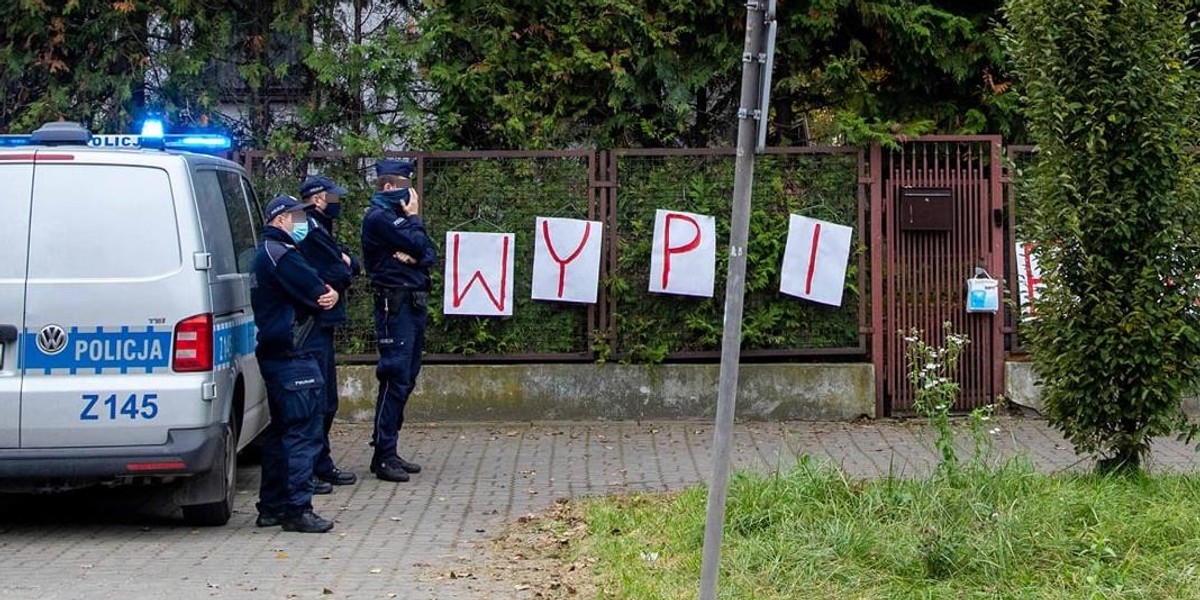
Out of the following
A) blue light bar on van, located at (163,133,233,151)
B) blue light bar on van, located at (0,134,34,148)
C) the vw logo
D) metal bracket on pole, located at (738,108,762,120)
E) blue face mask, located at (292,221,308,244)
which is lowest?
the vw logo

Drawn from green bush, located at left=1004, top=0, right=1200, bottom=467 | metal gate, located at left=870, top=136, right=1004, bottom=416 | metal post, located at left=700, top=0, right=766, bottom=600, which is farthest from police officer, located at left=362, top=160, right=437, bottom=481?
metal post, located at left=700, top=0, right=766, bottom=600

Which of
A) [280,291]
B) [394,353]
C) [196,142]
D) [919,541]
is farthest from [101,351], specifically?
[919,541]

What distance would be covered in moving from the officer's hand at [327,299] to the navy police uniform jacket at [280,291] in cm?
3

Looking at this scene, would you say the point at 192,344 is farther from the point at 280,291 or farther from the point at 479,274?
the point at 479,274

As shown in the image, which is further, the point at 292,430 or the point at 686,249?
the point at 686,249

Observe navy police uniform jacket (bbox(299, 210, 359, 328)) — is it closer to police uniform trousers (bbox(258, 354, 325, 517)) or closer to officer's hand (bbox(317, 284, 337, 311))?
officer's hand (bbox(317, 284, 337, 311))

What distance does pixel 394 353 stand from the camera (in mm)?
9602

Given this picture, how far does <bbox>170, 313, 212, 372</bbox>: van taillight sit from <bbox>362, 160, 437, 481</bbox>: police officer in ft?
6.69

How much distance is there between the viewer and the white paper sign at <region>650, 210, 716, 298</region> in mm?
11844

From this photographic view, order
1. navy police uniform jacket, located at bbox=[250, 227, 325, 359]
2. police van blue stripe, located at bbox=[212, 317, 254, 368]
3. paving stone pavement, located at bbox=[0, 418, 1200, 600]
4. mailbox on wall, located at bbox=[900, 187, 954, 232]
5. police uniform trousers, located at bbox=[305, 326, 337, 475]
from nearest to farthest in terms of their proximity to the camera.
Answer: paving stone pavement, located at bbox=[0, 418, 1200, 600]
police van blue stripe, located at bbox=[212, 317, 254, 368]
navy police uniform jacket, located at bbox=[250, 227, 325, 359]
police uniform trousers, located at bbox=[305, 326, 337, 475]
mailbox on wall, located at bbox=[900, 187, 954, 232]

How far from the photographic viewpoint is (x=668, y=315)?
1202 centimetres

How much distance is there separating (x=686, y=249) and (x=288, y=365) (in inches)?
177

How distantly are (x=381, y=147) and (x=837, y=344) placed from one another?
3901 mm

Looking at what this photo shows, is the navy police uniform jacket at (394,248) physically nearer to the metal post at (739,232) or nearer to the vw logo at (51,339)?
the vw logo at (51,339)
